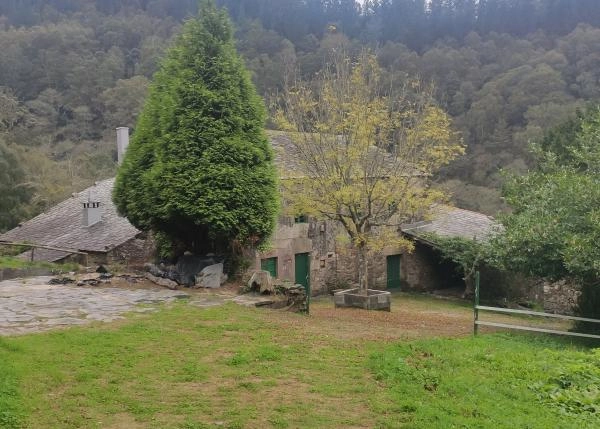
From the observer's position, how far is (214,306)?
10.6 m

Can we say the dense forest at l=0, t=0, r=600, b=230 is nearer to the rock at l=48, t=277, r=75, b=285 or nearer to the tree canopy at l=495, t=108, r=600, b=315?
the rock at l=48, t=277, r=75, b=285

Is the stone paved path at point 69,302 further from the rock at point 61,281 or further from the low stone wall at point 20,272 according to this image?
the low stone wall at point 20,272

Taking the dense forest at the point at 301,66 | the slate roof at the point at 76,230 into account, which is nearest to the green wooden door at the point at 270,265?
the slate roof at the point at 76,230

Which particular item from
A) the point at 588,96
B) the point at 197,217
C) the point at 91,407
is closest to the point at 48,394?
the point at 91,407

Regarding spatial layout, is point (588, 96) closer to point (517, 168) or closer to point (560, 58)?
point (560, 58)

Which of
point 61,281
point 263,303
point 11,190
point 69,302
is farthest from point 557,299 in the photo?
point 11,190

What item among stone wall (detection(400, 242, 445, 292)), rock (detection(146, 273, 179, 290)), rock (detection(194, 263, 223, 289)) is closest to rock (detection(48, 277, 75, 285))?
rock (detection(146, 273, 179, 290))

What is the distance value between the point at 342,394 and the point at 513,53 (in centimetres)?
4531

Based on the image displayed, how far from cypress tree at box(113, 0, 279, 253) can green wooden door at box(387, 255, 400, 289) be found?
12661mm

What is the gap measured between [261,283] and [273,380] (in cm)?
532

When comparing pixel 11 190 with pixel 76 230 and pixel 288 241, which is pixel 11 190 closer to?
pixel 76 230

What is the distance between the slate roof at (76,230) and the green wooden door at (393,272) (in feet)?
35.4

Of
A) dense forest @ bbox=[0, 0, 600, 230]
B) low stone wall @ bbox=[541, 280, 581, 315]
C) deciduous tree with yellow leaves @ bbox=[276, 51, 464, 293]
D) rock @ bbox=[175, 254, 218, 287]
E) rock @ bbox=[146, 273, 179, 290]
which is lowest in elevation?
low stone wall @ bbox=[541, 280, 581, 315]

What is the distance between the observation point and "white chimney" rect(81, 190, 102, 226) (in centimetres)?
2031
